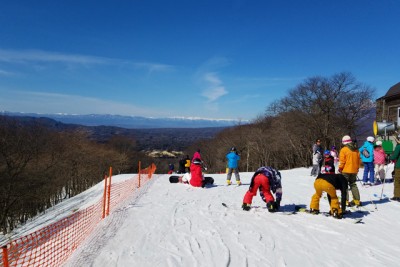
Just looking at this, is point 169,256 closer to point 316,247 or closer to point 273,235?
point 273,235

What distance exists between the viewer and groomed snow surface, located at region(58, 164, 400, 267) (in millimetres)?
5406

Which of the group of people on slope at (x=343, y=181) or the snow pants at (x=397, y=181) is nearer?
the group of people on slope at (x=343, y=181)

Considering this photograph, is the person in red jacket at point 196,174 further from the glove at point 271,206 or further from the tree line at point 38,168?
the tree line at point 38,168

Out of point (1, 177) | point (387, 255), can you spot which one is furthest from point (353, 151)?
Answer: point (1, 177)

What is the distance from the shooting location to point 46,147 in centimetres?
4734

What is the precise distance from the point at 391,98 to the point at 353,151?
29.2 metres

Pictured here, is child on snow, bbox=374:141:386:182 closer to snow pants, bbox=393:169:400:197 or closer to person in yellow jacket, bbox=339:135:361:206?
snow pants, bbox=393:169:400:197

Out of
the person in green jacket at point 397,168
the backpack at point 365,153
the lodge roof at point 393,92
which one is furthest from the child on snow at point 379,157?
the lodge roof at point 393,92

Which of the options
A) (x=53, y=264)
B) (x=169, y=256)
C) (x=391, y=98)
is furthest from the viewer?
(x=391, y=98)

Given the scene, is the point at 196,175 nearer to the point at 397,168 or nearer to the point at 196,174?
the point at 196,174

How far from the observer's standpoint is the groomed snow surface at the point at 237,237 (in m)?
5.41

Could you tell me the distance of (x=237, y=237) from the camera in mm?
6605

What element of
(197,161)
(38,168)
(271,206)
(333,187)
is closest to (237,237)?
(271,206)

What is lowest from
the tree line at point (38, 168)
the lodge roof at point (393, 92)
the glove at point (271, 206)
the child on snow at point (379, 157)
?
the tree line at point (38, 168)
